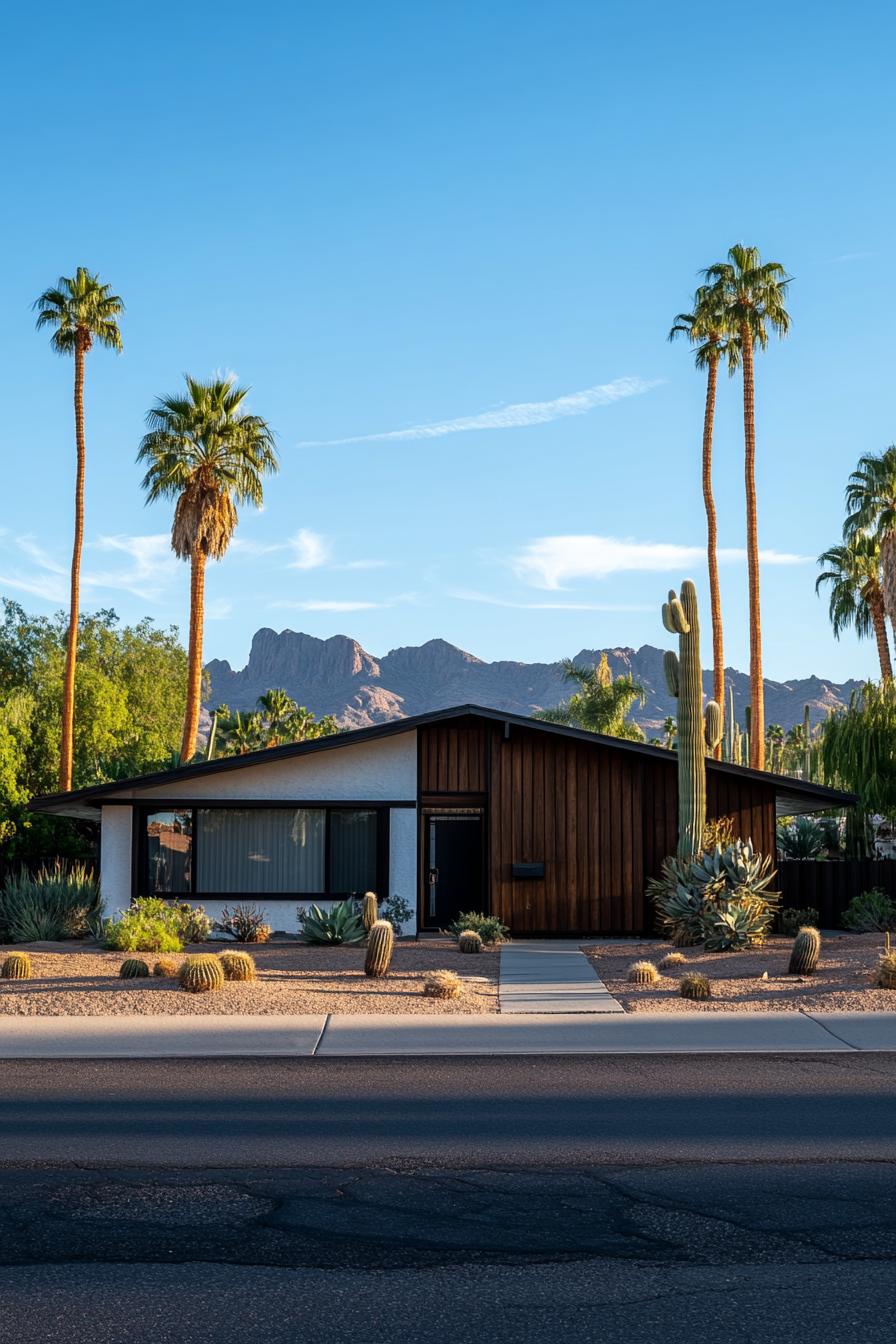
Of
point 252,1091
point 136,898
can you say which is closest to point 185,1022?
point 252,1091

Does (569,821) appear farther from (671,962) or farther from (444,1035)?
(444,1035)

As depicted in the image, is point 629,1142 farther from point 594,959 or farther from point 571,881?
point 571,881

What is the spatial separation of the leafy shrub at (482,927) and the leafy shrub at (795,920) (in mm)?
5456

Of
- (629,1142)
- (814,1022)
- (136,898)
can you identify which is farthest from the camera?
(136,898)

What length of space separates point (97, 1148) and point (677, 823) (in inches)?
689

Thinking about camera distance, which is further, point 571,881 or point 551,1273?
point 571,881

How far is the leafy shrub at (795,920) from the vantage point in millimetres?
25656

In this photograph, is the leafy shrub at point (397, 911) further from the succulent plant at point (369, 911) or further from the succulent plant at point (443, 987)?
the succulent plant at point (443, 987)

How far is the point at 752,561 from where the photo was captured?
3881 cm

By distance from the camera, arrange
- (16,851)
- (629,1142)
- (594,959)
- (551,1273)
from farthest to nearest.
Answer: (16,851), (594,959), (629,1142), (551,1273)

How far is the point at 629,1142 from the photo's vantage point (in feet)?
28.2

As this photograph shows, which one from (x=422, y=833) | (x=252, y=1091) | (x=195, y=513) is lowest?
(x=252, y=1091)

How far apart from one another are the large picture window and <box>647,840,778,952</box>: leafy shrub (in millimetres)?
5620

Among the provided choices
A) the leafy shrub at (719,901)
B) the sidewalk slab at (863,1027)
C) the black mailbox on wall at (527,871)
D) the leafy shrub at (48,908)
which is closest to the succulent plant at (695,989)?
the sidewalk slab at (863,1027)
